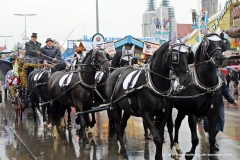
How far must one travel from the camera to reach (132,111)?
6965mm

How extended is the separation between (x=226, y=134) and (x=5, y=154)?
5.44m

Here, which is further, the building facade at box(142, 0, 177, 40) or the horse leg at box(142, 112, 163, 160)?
the building facade at box(142, 0, 177, 40)

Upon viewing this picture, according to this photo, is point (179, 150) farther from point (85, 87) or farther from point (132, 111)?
point (85, 87)

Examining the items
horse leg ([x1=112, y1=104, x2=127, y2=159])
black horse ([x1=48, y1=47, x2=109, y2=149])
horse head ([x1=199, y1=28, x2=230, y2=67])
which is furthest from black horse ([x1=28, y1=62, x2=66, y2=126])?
horse head ([x1=199, y1=28, x2=230, y2=67])

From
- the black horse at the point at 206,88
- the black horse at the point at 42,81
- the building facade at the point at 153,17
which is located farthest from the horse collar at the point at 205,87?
the building facade at the point at 153,17

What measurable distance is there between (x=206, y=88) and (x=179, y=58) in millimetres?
1155

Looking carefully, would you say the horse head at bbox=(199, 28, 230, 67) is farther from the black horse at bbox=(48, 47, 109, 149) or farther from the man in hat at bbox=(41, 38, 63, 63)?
the man in hat at bbox=(41, 38, 63, 63)

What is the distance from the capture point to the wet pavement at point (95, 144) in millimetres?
7586

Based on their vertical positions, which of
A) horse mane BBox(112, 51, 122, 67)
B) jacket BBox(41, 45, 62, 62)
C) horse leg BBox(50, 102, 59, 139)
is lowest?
horse leg BBox(50, 102, 59, 139)

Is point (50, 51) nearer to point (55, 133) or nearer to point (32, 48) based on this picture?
point (32, 48)

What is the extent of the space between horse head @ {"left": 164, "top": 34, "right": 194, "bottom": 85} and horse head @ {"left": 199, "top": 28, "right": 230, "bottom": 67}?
27.7 inches

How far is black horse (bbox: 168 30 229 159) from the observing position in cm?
657

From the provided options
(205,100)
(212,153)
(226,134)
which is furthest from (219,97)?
(226,134)

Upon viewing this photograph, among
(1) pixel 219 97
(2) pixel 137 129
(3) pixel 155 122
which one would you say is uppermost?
(1) pixel 219 97
